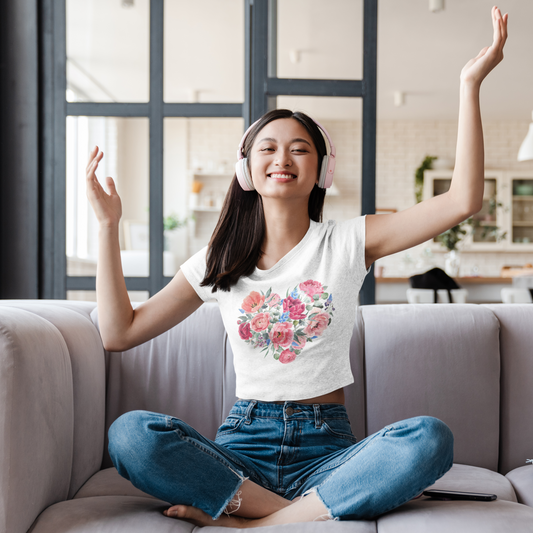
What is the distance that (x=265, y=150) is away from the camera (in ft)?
4.19

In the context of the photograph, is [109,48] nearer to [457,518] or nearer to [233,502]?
[233,502]

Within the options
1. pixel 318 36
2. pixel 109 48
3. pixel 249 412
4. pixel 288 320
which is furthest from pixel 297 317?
pixel 109 48

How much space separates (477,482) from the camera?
128 cm

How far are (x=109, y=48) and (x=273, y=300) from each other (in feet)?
13.4

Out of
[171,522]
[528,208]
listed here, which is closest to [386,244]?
[171,522]

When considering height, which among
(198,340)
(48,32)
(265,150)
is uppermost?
(48,32)

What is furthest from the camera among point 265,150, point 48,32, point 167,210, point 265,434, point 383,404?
point 167,210

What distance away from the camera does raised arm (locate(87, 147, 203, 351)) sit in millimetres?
1188

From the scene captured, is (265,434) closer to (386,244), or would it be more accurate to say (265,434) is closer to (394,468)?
(394,468)

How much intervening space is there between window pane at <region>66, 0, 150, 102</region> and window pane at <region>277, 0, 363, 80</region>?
0.85 meters

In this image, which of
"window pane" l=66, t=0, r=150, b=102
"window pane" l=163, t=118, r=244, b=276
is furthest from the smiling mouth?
"window pane" l=163, t=118, r=244, b=276

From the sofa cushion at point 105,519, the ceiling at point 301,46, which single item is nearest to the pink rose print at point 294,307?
the sofa cushion at point 105,519

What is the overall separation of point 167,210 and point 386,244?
567cm

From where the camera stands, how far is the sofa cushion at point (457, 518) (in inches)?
35.9
